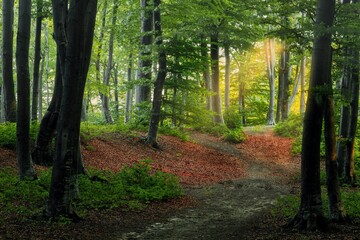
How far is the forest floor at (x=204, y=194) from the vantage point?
690 cm

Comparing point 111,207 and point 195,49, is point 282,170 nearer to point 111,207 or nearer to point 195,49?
point 195,49

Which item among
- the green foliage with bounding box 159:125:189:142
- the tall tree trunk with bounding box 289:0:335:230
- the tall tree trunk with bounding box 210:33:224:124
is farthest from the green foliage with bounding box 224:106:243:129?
the tall tree trunk with bounding box 289:0:335:230

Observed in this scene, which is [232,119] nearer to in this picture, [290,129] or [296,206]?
[290,129]

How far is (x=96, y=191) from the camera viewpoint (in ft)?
30.6

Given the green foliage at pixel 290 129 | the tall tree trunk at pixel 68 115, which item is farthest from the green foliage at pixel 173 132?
the tall tree trunk at pixel 68 115

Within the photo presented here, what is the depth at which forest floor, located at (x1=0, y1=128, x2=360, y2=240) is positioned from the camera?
22.6 feet

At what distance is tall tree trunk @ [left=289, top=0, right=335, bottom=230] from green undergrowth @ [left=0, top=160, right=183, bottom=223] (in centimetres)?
410

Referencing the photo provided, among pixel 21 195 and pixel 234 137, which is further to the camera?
pixel 234 137

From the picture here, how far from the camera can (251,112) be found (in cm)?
3719

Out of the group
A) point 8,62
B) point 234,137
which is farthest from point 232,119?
point 8,62

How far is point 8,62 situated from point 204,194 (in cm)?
Result: 874

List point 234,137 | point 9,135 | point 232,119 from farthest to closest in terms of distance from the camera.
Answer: point 232,119 < point 234,137 < point 9,135

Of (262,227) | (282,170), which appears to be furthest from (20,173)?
(282,170)

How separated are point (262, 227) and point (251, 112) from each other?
30.2 meters
